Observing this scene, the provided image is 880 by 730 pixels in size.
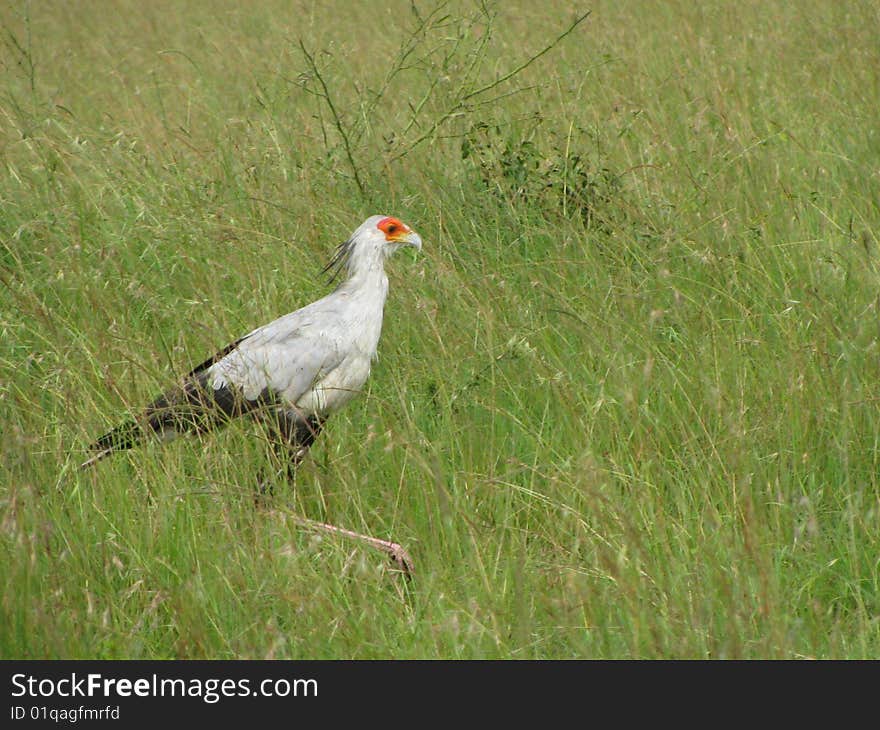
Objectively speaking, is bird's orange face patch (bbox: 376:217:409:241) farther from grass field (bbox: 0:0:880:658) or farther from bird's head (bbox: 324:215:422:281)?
grass field (bbox: 0:0:880:658)

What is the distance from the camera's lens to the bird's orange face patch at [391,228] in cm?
434

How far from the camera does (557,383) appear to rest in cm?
368

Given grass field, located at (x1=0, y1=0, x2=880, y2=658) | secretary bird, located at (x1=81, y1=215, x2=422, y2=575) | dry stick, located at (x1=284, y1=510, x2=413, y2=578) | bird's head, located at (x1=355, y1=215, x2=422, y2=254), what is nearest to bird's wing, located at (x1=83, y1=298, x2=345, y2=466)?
secretary bird, located at (x1=81, y1=215, x2=422, y2=575)

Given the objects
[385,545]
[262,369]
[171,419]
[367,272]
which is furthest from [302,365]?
[385,545]

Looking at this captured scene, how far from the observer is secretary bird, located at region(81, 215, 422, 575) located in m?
3.67

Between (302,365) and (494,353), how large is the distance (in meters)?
0.64

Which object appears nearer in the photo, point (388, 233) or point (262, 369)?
point (262, 369)

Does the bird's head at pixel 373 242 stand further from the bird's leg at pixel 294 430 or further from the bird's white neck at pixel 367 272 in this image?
the bird's leg at pixel 294 430

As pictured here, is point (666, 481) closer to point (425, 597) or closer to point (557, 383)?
point (557, 383)

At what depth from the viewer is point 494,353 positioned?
401 centimetres

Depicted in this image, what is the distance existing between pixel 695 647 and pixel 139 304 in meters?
2.78

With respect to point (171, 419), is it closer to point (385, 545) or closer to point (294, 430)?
point (294, 430)
